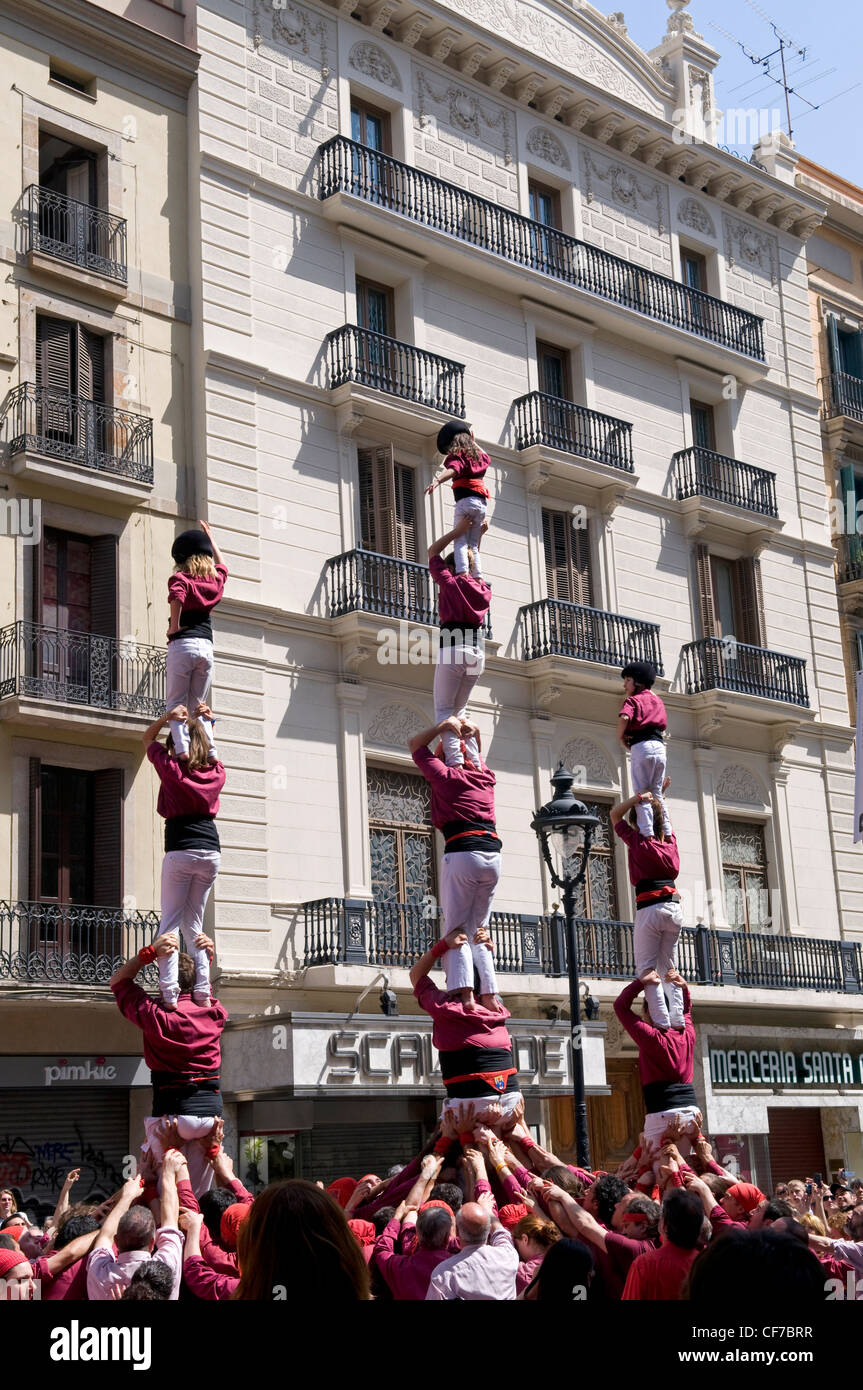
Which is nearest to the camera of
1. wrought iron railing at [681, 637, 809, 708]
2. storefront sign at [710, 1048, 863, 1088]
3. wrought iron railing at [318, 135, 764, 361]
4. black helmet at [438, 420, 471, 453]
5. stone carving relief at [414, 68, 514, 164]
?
black helmet at [438, 420, 471, 453]

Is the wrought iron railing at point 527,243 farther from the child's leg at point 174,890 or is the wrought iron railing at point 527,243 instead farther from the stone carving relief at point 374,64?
the child's leg at point 174,890

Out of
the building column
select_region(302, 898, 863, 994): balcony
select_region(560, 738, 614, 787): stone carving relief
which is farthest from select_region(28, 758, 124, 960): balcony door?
select_region(560, 738, 614, 787): stone carving relief

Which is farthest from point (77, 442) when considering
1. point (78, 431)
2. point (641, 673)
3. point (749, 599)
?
point (749, 599)

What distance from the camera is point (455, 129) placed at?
27.7m

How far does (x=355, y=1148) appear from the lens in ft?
72.4

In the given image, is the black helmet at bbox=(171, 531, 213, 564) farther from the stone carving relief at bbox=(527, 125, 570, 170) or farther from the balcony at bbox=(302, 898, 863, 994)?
the stone carving relief at bbox=(527, 125, 570, 170)

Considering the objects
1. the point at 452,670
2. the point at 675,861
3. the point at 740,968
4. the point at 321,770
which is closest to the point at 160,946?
the point at 452,670

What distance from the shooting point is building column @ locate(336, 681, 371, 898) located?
2306cm

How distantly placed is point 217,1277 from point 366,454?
1903 cm

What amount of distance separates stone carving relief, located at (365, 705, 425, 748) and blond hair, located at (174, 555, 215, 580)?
12585 millimetres

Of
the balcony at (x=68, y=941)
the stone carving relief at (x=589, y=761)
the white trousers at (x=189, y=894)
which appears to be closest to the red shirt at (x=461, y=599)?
the white trousers at (x=189, y=894)
